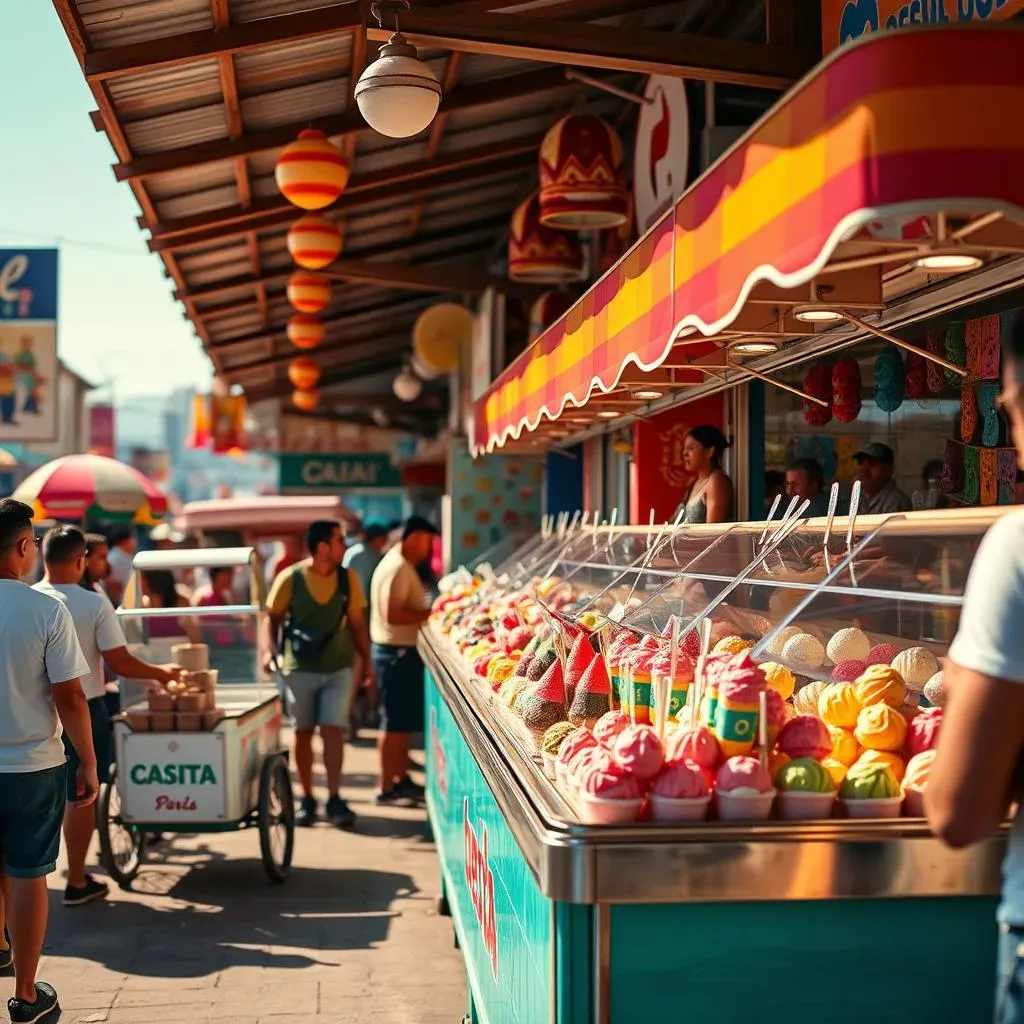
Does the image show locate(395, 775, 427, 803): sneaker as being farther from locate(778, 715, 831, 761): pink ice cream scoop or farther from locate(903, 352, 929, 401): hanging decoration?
locate(778, 715, 831, 761): pink ice cream scoop

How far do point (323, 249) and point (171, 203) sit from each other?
1691mm

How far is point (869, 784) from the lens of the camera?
2.80 m

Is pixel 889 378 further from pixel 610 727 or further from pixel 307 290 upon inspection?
pixel 307 290

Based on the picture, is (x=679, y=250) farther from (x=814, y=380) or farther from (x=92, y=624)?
(x=92, y=624)

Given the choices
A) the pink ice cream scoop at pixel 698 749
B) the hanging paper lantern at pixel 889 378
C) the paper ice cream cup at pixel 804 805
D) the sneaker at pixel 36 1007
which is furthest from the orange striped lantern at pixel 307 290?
the paper ice cream cup at pixel 804 805

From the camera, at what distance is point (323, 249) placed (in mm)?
9312

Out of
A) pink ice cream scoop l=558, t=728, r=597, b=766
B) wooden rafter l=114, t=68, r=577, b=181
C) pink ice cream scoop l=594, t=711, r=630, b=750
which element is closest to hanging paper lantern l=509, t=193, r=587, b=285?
wooden rafter l=114, t=68, r=577, b=181

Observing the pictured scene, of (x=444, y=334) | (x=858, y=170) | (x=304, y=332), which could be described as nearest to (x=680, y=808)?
(x=858, y=170)

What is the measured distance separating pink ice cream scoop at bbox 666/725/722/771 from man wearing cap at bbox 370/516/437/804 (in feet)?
20.5

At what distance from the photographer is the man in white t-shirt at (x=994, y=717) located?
1.92 metres

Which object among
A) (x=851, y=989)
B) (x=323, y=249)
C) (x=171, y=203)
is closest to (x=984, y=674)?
(x=851, y=989)

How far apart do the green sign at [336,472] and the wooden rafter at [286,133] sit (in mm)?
19089

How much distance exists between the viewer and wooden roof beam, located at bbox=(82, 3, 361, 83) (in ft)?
22.2

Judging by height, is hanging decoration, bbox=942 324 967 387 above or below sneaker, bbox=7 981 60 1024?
above
